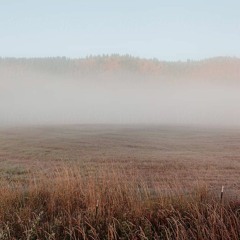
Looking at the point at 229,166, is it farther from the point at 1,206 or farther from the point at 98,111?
the point at 98,111

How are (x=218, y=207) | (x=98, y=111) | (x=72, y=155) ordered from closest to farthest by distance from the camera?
(x=218, y=207) → (x=72, y=155) → (x=98, y=111)

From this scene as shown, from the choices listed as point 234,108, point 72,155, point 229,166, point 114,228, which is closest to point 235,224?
point 114,228

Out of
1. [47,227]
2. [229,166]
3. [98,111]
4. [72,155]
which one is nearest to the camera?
[47,227]

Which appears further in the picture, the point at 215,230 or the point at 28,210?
the point at 28,210

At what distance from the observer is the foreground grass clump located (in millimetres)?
13508

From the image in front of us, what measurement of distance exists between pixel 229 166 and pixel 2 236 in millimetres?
18627

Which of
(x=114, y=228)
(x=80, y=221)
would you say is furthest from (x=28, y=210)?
(x=114, y=228)

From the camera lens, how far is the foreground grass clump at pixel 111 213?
13508 mm

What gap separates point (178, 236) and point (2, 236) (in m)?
5.14

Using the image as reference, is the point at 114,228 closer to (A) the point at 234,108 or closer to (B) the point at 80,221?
(B) the point at 80,221

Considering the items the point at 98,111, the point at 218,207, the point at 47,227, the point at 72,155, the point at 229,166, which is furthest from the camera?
the point at 98,111

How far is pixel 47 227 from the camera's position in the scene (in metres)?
14.0

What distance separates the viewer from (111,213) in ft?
48.6

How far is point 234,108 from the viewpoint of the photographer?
19738 centimetres
